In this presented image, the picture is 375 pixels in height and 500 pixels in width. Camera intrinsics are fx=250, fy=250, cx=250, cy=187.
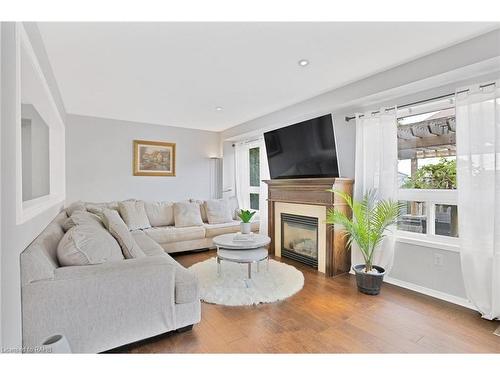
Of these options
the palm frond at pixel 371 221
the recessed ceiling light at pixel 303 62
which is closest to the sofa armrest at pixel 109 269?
the palm frond at pixel 371 221

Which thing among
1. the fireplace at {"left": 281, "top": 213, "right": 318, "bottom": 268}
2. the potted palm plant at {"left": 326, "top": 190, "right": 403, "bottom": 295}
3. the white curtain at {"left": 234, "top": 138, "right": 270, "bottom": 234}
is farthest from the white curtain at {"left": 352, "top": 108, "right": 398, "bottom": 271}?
the white curtain at {"left": 234, "top": 138, "right": 270, "bottom": 234}

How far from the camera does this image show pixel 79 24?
5.96 ft

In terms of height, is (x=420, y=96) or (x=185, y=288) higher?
(x=420, y=96)

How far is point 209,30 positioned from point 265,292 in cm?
238

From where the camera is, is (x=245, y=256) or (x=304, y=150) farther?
(x=304, y=150)

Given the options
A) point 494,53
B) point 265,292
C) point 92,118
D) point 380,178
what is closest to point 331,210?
point 380,178

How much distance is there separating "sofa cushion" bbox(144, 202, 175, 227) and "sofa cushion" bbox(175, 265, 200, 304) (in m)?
2.57

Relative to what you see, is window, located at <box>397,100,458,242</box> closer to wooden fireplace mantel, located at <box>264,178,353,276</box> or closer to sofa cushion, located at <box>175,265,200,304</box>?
wooden fireplace mantel, located at <box>264,178,353,276</box>

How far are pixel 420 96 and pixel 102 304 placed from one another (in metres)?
3.29

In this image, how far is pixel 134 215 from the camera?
3.92 metres

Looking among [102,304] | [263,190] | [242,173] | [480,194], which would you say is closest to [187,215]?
[263,190]

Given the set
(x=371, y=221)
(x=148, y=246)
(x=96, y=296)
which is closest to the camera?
(x=96, y=296)

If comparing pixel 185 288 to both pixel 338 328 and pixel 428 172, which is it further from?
pixel 428 172

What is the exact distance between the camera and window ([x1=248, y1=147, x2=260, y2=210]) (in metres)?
5.10
